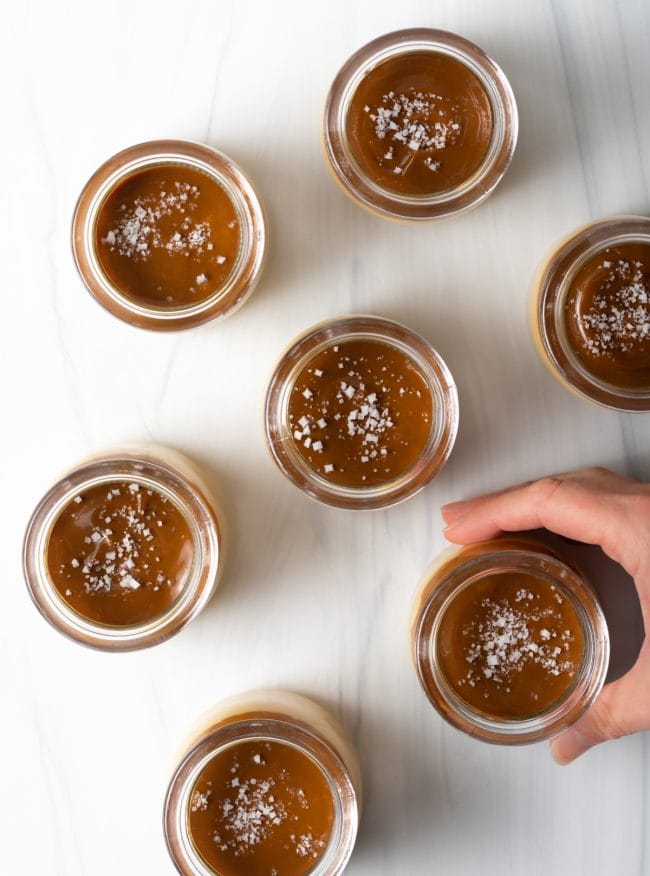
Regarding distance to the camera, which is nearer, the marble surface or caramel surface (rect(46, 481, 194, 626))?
caramel surface (rect(46, 481, 194, 626))

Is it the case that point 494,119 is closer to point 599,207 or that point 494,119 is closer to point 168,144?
point 599,207

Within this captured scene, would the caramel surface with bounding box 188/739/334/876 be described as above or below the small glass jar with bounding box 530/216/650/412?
below

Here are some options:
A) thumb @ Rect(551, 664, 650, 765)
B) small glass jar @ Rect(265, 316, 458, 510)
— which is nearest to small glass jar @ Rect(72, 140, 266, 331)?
small glass jar @ Rect(265, 316, 458, 510)

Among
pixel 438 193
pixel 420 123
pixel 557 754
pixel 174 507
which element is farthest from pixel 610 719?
pixel 420 123

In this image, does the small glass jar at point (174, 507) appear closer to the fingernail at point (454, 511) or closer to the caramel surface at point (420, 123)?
the fingernail at point (454, 511)

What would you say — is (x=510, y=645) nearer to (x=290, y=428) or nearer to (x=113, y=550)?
(x=290, y=428)

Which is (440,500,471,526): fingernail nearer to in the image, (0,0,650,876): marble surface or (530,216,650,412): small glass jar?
(0,0,650,876): marble surface

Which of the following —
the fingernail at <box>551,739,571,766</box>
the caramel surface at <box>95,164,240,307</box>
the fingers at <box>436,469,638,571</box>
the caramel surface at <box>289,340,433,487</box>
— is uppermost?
the caramel surface at <box>95,164,240,307</box>

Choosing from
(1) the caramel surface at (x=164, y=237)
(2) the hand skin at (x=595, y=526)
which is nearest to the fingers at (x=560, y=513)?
(2) the hand skin at (x=595, y=526)
